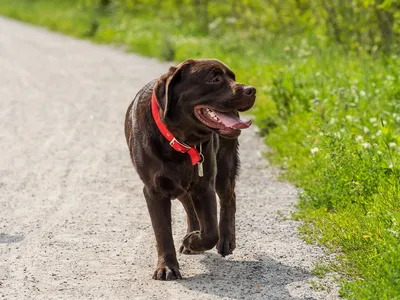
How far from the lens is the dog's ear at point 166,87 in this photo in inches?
216

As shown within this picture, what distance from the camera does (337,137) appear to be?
7.37 m

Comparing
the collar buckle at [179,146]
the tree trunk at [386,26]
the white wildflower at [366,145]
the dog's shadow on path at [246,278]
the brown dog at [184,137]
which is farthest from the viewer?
the tree trunk at [386,26]

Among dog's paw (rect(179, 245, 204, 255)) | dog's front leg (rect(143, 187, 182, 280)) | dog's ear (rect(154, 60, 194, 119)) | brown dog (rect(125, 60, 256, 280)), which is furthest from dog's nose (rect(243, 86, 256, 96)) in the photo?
dog's paw (rect(179, 245, 204, 255))

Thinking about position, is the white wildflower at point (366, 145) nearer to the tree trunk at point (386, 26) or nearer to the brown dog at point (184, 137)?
the brown dog at point (184, 137)

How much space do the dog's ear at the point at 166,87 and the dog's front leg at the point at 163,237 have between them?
0.56 metres

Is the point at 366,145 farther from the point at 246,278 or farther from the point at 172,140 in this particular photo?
the point at 172,140

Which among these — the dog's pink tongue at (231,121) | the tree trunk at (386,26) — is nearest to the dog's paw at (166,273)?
the dog's pink tongue at (231,121)

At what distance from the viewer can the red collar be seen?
5.58 meters

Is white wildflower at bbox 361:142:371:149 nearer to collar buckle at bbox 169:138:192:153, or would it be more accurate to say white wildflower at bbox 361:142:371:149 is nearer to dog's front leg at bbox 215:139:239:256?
dog's front leg at bbox 215:139:239:256

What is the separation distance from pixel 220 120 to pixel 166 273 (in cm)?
99

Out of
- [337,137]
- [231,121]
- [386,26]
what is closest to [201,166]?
[231,121]

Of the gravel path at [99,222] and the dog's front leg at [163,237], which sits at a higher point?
the dog's front leg at [163,237]

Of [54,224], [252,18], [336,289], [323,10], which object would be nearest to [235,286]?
[336,289]

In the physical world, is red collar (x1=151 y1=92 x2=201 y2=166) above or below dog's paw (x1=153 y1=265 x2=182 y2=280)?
above
